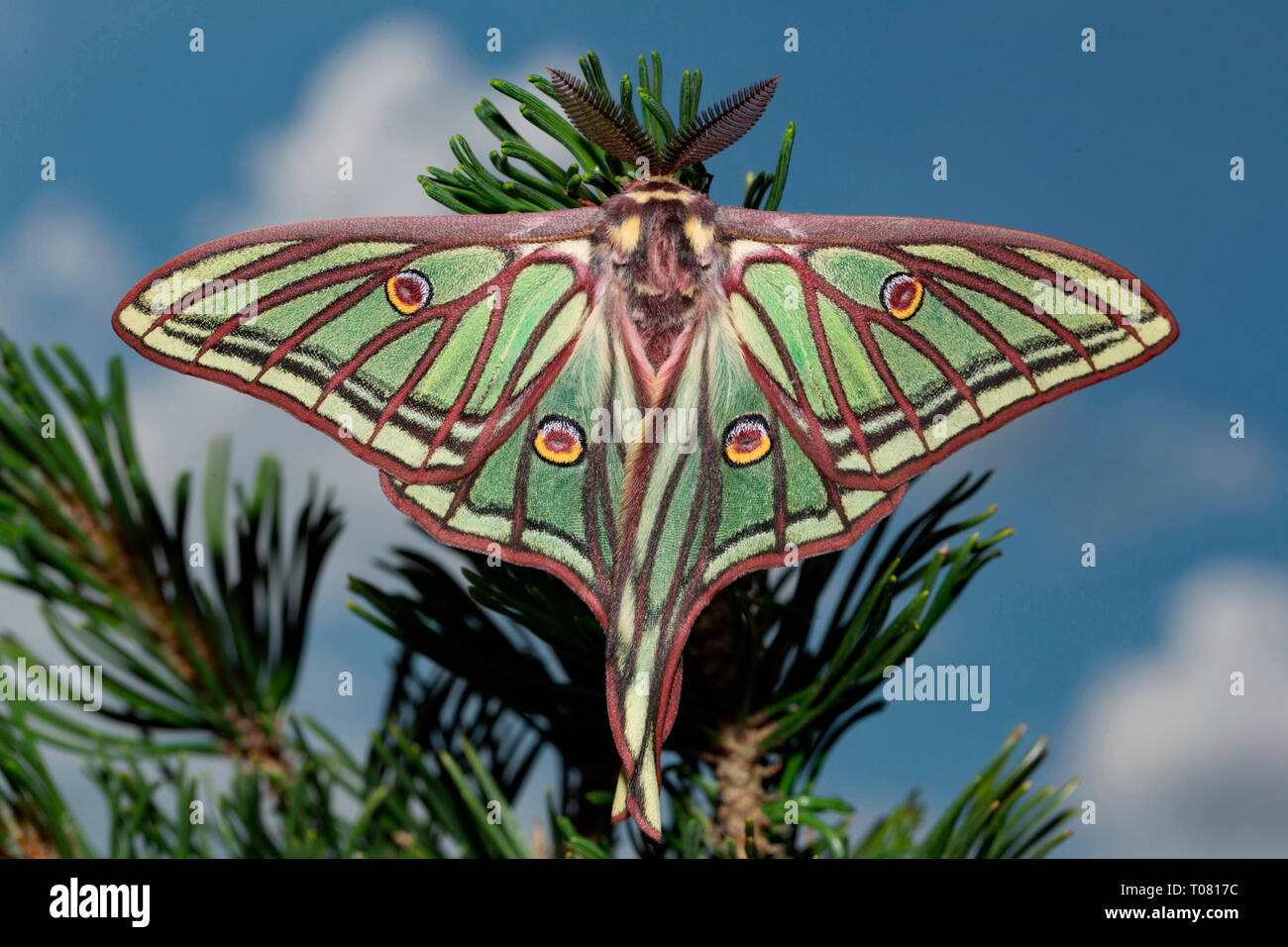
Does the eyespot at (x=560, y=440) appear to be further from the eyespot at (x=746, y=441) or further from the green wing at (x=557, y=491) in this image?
the eyespot at (x=746, y=441)

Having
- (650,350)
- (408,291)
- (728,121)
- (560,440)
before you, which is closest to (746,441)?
(650,350)

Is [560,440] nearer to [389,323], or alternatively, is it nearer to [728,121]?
[389,323]

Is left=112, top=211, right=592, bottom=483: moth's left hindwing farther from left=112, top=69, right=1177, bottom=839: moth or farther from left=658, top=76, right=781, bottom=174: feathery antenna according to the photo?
left=658, top=76, right=781, bottom=174: feathery antenna

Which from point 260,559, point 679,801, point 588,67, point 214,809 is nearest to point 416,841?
point 214,809

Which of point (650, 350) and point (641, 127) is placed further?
point (650, 350)

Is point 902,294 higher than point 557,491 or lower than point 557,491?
higher

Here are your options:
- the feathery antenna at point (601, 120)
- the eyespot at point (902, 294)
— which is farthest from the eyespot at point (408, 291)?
the eyespot at point (902, 294)
